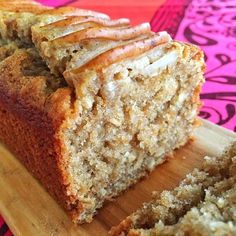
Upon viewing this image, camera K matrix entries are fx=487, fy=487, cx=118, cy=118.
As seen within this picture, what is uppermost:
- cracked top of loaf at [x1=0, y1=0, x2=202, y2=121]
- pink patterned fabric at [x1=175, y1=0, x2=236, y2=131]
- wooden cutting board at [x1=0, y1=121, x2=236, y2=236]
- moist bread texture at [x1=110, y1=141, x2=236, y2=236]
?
cracked top of loaf at [x1=0, y1=0, x2=202, y2=121]

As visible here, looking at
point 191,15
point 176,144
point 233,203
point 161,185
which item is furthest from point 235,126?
point 191,15

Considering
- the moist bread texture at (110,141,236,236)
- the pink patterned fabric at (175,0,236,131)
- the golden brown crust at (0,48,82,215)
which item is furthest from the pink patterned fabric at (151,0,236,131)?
the golden brown crust at (0,48,82,215)

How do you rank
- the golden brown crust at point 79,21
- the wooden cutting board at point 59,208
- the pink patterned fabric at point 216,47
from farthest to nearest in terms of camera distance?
the pink patterned fabric at point 216,47, the golden brown crust at point 79,21, the wooden cutting board at point 59,208

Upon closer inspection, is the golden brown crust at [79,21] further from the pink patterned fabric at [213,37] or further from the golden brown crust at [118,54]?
the pink patterned fabric at [213,37]

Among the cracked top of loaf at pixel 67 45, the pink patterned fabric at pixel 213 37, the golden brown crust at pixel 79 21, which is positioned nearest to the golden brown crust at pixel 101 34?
the cracked top of loaf at pixel 67 45

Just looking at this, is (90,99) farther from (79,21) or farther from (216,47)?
(216,47)

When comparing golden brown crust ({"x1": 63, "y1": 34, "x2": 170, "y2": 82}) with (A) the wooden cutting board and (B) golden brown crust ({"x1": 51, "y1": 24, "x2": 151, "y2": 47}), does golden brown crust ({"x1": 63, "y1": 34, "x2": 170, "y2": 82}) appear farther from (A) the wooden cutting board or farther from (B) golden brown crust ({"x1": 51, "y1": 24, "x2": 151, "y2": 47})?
(A) the wooden cutting board

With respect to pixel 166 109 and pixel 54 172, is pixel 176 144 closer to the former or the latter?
pixel 166 109
